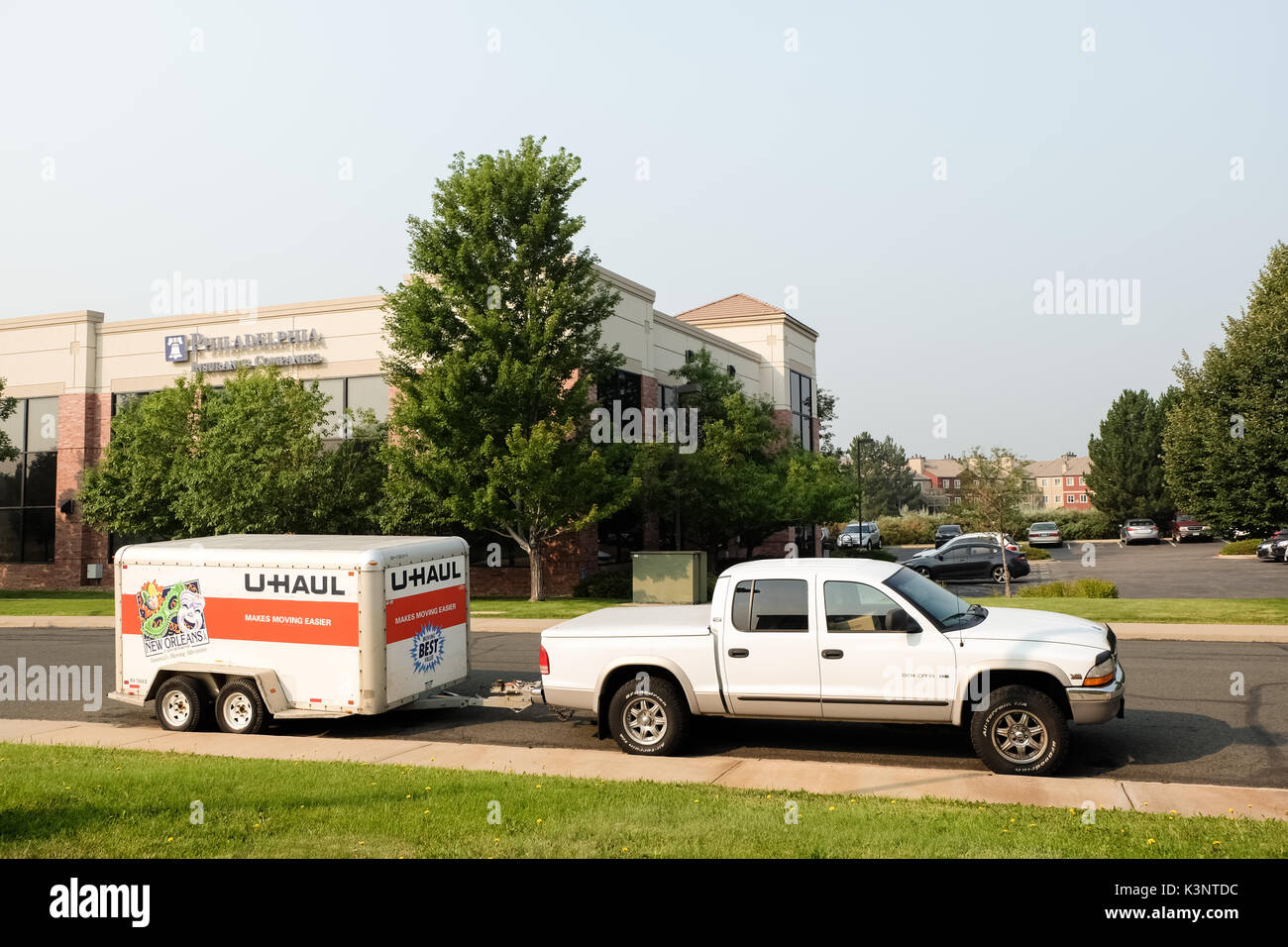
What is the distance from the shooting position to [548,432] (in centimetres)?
2411

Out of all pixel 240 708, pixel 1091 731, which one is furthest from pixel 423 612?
pixel 1091 731

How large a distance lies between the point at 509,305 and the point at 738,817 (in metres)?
21.2

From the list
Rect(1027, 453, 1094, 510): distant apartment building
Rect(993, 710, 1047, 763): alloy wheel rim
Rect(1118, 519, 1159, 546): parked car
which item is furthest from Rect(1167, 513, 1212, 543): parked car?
Rect(1027, 453, 1094, 510): distant apartment building

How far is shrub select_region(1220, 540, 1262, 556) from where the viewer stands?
4369cm

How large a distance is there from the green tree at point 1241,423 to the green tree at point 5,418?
123 feet

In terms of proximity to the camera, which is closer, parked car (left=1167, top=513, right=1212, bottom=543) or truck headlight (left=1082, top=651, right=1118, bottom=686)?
truck headlight (left=1082, top=651, right=1118, bottom=686)

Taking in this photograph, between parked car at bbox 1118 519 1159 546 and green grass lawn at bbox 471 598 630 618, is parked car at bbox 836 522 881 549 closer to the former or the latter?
parked car at bbox 1118 519 1159 546

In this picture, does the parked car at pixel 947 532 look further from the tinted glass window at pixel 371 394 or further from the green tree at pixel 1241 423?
the tinted glass window at pixel 371 394

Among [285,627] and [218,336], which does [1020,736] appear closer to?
[285,627]

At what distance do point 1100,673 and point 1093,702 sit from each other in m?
0.26

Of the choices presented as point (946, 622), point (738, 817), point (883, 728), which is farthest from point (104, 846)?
point (883, 728)

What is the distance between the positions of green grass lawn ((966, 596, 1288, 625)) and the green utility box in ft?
21.8

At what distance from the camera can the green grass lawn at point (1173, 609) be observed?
1895 cm

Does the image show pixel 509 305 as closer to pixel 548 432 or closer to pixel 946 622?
pixel 548 432
